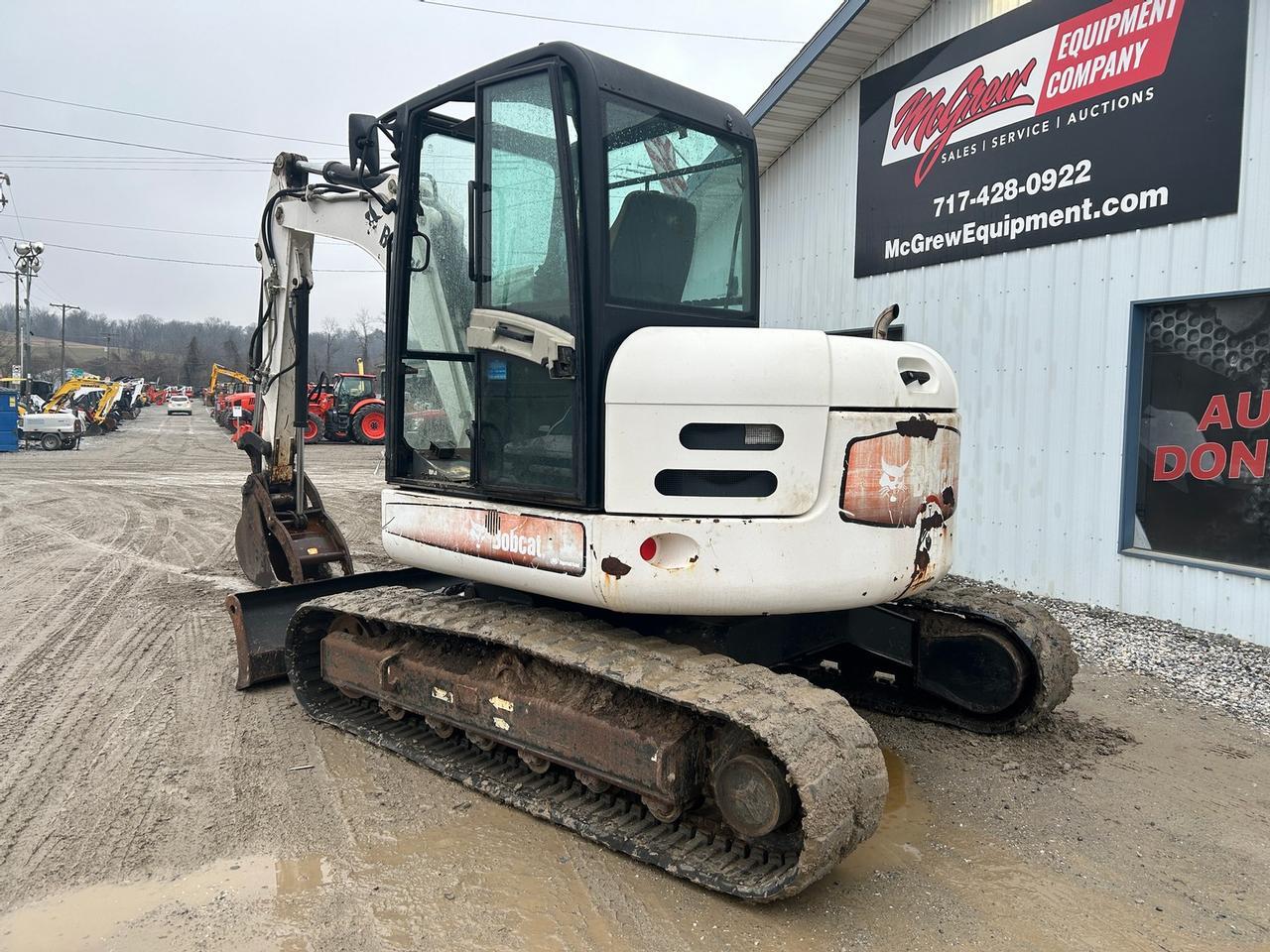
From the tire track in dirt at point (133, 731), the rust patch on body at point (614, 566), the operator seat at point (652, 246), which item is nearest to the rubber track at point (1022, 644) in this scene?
the rust patch on body at point (614, 566)

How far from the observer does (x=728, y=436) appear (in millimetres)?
3654

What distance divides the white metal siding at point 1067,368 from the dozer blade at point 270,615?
16.2ft

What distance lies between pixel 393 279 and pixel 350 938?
2.99 m

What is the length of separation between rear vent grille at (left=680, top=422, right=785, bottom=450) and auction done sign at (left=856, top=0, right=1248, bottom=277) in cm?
499

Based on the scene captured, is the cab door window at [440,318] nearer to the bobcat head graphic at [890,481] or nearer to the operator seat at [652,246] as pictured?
the operator seat at [652,246]

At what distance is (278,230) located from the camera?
7000mm

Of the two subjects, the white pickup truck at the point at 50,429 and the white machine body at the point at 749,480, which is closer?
the white machine body at the point at 749,480

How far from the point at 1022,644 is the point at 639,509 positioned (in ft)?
7.57

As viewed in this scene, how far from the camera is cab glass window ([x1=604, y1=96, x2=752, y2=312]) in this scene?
396 centimetres

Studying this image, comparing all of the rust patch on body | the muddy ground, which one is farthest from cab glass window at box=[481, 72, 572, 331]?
the muddy ground

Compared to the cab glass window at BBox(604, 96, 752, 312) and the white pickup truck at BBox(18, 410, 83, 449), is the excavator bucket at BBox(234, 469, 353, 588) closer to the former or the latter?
the cab glass window at BBox(604, 96, 752, 312)

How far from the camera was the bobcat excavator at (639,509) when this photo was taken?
3.60 metres

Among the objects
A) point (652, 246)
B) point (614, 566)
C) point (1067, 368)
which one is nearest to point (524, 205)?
point (652, 246)

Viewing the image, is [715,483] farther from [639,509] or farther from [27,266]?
[27,266]
